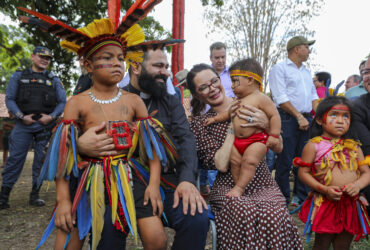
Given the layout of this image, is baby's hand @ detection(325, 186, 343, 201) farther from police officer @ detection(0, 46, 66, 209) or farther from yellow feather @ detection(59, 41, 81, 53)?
police officer @ detection(0, 46, 66, 209)

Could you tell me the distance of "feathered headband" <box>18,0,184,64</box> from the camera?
1870mm

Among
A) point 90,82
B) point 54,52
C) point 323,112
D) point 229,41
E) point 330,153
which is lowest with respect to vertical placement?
point 330,153

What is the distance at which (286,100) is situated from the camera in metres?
4.10

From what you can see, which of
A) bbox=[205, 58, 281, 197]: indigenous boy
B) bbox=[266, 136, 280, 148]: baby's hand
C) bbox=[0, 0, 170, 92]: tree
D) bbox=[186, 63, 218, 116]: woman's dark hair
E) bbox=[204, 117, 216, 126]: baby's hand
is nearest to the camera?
bbox=[205, 58, 281, 197]: indigenous boy

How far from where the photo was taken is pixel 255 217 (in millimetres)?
1927

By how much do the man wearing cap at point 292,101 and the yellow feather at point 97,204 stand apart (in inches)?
117

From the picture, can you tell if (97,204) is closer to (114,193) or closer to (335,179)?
(114,193)

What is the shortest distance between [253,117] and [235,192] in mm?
571

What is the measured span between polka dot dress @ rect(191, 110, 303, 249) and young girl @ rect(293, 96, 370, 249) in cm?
40

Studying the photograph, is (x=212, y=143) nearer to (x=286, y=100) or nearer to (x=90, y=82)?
(x=90, y=82)

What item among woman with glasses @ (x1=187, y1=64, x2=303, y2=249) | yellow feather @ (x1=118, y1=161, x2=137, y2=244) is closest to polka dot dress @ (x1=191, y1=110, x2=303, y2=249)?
woman with glasses @ (x1=187, y1=64, x2=303, y2=249)

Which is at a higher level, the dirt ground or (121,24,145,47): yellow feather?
(121,24,145,47): yellow feather

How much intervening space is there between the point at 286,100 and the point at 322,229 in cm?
213

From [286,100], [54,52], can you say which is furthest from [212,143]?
[54,52]
